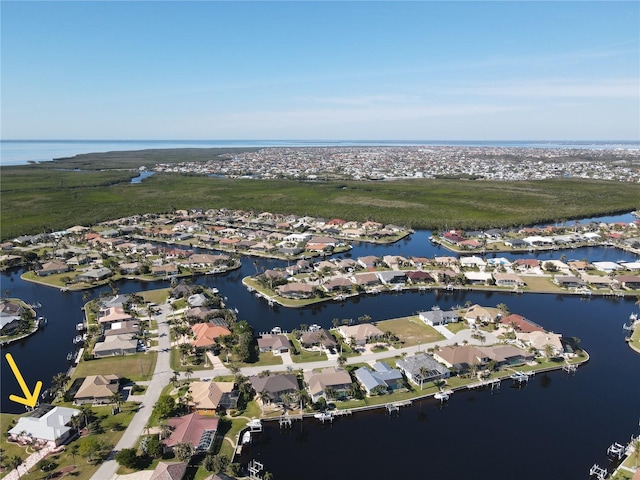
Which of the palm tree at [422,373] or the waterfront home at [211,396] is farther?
the palm tree at [422,373]

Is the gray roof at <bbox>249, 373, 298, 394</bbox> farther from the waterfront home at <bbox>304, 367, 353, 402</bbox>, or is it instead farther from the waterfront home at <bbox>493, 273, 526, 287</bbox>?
the waterfront home at <bbox>493, 273, 526, 287</bbox>

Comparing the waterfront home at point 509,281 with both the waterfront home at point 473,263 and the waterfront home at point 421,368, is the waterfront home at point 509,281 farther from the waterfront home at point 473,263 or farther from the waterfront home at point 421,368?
the waterfront home at point 421,368

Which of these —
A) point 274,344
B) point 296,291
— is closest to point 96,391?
point 274,344

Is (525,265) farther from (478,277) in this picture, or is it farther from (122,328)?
(122,328)

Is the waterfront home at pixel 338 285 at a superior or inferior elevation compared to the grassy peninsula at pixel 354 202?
inferior

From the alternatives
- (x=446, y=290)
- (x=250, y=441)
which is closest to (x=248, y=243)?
(x=446, y=290)

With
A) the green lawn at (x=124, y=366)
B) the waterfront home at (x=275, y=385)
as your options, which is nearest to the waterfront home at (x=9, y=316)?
A: the green lawn at (x=124, y=366)

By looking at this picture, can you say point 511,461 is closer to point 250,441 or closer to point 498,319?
point 250,441

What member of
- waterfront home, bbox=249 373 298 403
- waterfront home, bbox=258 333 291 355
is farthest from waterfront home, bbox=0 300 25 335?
waterfront home, bbox=249 373 298 403
